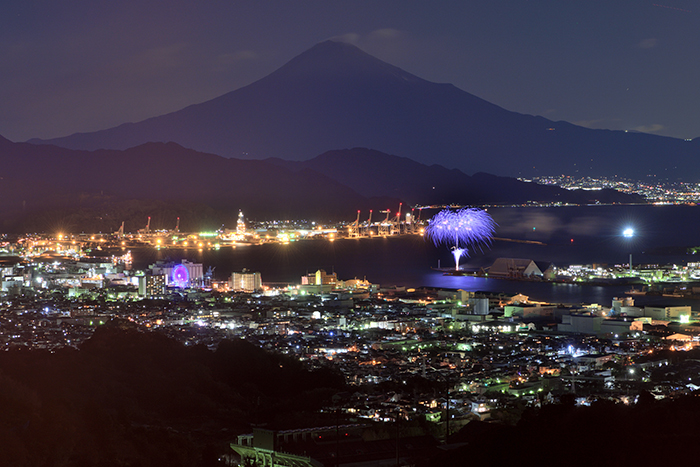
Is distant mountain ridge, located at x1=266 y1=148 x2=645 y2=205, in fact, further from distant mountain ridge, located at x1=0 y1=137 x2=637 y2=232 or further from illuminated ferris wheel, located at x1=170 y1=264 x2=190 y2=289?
illuminated ferris wheel, located at x1=170 y1=264 x2=190 y2=289

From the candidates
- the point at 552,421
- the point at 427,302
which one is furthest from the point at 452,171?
the point at 552,421

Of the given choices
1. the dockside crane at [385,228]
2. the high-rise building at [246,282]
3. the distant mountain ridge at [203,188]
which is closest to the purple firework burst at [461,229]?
the dockside crane at [385,228]

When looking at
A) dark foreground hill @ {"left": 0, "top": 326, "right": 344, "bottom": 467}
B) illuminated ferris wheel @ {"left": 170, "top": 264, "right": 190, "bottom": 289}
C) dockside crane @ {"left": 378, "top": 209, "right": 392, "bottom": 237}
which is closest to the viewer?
dark foreground hill @ {"left": 0, "top": 326, "right": 344, "bottom": 467}

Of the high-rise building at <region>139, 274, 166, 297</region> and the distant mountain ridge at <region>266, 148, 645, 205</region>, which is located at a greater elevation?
the distant mountain ridge at <region>266, 148, 645, 205</region>

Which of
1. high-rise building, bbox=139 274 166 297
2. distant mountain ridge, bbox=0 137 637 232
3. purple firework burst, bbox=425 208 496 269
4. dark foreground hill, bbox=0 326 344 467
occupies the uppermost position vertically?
distant mountain ridge, bbox=0 137 637 232

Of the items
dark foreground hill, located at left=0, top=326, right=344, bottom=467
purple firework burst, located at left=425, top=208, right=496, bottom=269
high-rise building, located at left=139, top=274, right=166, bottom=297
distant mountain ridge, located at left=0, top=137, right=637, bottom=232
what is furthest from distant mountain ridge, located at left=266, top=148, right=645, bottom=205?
dark foreground hill, located at left=0, top=326, right=344, bottom=467

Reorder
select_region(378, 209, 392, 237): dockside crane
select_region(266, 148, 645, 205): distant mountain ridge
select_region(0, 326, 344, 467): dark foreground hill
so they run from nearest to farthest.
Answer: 1. select_region(0, 326, 344, 467): dark foreground hill
2. select_region(378, 209, 392, 237): dockside crane
3. select_region(266, 148, 645, 205): distant mountain ridge

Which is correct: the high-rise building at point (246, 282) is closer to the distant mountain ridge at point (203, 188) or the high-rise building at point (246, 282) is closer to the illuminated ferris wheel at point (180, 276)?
the illuminated ferris wheel at point (180, 276)

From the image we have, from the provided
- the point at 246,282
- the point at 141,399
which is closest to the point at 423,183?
the point at 246,282
